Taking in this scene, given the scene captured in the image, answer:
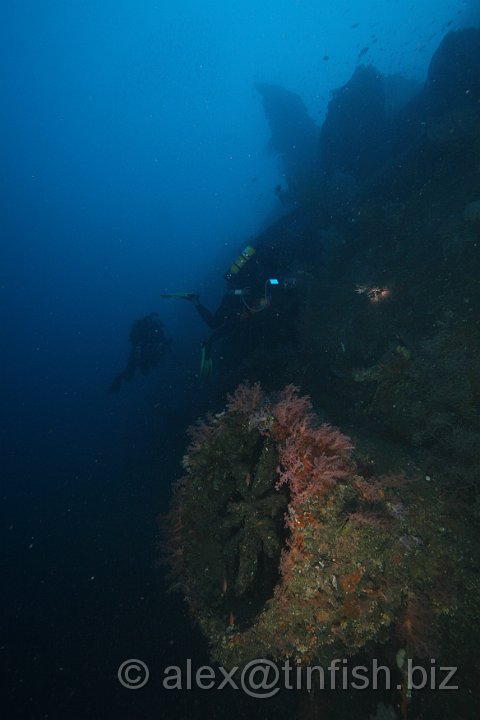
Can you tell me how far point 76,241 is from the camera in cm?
13850

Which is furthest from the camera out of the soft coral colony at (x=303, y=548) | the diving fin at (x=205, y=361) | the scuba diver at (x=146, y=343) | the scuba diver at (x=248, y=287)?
the scuba diver at (x=146, y=343)

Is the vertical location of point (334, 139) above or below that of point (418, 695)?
above

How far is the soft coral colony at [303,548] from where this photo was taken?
316 centimetres

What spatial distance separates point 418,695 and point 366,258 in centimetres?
760

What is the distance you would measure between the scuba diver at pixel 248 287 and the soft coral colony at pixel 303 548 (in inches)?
212

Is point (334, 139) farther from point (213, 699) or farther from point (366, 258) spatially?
point (213, 699)

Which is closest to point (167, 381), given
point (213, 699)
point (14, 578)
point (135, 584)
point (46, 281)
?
point (14, 578)

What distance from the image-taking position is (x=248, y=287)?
A: 8961 millimetres

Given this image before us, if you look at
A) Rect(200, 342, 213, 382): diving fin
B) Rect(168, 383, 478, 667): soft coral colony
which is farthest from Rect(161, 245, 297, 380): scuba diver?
Rect(168, 383, 478, 667): soft coral colony

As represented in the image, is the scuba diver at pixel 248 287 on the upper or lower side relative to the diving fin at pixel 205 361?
upper

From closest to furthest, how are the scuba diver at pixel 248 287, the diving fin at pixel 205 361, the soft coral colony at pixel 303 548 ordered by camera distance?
the soft coral colony at pixel 303 548, the scuba diver at pixel 248 287, the diving fin at pixel 205 361

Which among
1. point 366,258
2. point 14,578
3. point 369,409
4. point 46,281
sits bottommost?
point 14,578

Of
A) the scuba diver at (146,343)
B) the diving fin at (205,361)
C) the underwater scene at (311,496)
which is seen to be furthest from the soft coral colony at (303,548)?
the scuba diver at (146,343)

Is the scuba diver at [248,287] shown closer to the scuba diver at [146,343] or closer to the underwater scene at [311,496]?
the underwater scene at [311,496]
